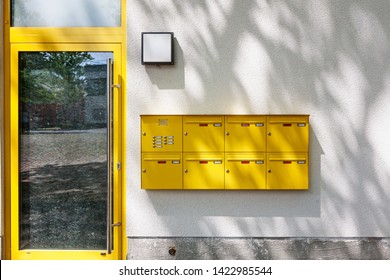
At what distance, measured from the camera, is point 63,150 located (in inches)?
172

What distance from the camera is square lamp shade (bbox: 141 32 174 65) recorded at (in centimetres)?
412

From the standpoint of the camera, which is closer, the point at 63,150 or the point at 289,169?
the point at 289,169

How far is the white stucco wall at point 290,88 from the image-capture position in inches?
165

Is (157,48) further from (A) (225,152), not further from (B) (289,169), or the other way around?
(B) (289,169)

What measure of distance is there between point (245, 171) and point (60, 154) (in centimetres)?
186

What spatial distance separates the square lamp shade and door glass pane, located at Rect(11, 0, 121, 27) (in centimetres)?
41

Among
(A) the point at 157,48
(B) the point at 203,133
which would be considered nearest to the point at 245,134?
(B) the point at 203,133

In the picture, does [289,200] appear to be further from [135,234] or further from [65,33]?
[65,33]

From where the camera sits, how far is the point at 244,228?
4.24 metres

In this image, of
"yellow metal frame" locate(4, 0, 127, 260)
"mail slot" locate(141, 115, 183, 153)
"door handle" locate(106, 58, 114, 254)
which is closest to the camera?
"door handle" locate(106, 58, 114, 254)

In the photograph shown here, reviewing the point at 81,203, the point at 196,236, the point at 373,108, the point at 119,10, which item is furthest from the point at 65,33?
the point at 373,108

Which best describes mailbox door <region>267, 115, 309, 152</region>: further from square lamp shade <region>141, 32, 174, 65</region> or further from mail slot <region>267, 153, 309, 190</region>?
square lamp shade <region>141, 32, 174, 65</region>

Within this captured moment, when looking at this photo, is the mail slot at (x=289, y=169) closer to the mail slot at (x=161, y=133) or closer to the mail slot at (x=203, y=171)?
the mail slot at (x=203, y=171)

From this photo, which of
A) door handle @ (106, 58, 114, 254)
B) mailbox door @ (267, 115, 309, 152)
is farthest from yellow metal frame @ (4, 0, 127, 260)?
mailbox door @ (267, 115, 309, 152)
